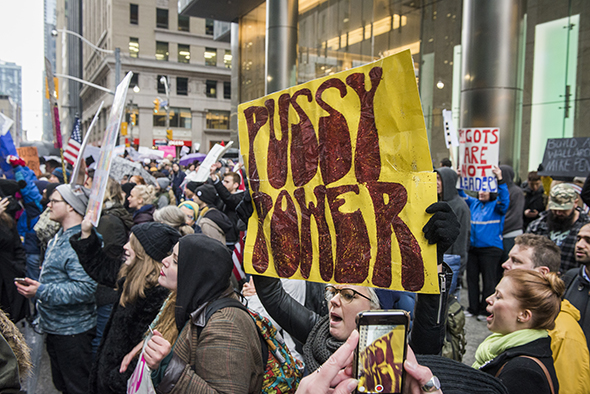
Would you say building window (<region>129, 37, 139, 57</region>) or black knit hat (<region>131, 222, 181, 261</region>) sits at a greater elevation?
building window (<region>129, 37, 139, 57</region>)

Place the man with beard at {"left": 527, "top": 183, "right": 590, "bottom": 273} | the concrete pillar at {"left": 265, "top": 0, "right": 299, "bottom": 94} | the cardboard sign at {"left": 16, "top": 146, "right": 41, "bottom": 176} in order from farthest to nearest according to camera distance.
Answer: the concrete pillar at {"left": 265, "top": 0, "right": 299, "bottom": 94}
the cardboard sign at {"left": 16, "top": 146, "right": 41, "bottom": 176}
the man with beard at {"left": 527, "top": 183, "right": 590, "bottom": 273}

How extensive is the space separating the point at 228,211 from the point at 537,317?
16.8 feet

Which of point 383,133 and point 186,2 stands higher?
point 186,2

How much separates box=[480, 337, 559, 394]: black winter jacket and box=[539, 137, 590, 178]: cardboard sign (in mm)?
6269

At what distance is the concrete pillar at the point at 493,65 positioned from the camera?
368 inches

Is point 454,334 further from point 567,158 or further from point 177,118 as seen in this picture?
point 177,118

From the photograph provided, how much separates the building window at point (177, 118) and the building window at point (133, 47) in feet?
26.8

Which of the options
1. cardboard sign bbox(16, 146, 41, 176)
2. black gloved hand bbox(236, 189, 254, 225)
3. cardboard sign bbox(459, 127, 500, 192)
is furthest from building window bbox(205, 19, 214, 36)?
black gloved hand bbox(236, 189, 254, 225)

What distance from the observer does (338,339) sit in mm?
2295

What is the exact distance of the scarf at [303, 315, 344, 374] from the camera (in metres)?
2.25

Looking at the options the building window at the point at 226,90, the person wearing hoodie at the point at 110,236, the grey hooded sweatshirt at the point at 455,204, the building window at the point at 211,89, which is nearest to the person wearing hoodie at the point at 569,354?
the grey hooded sweatshirt at the point at 455,204

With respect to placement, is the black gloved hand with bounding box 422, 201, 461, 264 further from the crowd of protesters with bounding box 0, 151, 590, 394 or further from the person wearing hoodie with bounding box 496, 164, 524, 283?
the person wearing hoodie with bounding box 496, 164, 524, 283

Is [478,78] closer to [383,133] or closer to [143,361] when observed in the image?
[383,133]

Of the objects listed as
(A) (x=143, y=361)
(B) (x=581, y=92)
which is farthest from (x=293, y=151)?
(B) (x=581, y=92)
